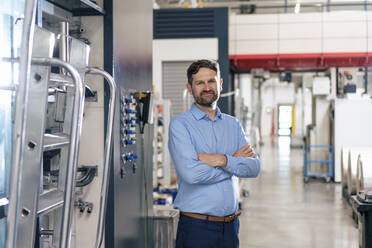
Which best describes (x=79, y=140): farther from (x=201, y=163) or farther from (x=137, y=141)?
(x=137, y=141)

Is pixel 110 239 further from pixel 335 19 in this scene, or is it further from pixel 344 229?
pixel 335 19

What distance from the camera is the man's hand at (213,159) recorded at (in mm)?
2723

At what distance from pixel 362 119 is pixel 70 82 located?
8.75m

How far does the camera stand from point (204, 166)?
2.67 m

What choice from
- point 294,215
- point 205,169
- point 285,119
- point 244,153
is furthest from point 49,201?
point 285,119

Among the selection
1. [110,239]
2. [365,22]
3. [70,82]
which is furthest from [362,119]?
[70,82]

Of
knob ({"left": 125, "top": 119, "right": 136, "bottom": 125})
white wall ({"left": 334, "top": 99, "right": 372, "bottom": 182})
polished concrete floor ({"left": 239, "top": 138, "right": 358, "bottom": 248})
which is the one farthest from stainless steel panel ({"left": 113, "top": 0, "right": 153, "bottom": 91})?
white wall ({"left": 334, "top": 99, "right": 372, "bottom": 182})

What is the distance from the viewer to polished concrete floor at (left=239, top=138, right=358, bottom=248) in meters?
5.66

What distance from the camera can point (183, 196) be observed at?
2.82 meters

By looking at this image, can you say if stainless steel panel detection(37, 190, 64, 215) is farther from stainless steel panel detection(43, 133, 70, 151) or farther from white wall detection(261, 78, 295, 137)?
white wall detection(261, 78, 295, 137)

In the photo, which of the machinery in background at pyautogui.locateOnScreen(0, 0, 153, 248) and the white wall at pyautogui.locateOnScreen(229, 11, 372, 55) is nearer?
the machinery in background at pyautogui.locateOnScreen(0, 0, 153, 248)

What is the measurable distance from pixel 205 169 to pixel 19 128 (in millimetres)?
1465

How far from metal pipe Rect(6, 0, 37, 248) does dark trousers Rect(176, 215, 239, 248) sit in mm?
1445

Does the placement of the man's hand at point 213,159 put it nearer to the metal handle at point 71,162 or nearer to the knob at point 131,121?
the knob at point 131,121
